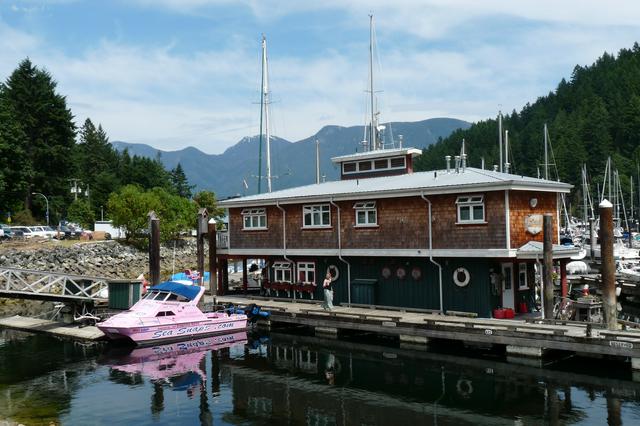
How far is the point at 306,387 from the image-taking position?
72.4ft

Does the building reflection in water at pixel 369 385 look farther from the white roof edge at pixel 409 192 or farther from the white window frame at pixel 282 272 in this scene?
the white window frame at pixel 282 272

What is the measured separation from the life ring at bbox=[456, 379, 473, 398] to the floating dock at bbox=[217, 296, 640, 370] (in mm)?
3234

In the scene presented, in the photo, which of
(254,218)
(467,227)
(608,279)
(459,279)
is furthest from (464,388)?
(254,218)

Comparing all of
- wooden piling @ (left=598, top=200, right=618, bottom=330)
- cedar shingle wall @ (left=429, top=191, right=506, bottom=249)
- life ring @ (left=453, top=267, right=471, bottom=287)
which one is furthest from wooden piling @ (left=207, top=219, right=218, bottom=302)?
wooden piling @ (left=598, top=200, right=618, bottom=330)

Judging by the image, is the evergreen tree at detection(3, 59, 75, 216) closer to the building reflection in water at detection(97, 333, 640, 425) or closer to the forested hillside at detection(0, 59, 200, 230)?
the forested hillside at detection(0, 59, 200, 230)

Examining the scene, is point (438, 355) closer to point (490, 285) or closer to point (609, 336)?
point (490, 285)

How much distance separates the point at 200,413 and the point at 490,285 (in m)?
14.7

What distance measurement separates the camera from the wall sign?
27.8 meters

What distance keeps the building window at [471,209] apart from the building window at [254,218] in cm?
1339

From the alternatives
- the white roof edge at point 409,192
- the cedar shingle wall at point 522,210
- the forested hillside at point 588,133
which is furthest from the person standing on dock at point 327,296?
the forested hillside at point 588,133

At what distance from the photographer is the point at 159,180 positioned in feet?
375

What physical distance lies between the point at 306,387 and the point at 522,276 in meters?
13.1

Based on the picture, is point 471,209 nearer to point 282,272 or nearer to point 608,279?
point 608,279

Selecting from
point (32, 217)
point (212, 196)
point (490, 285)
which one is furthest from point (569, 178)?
point (490, 285)
